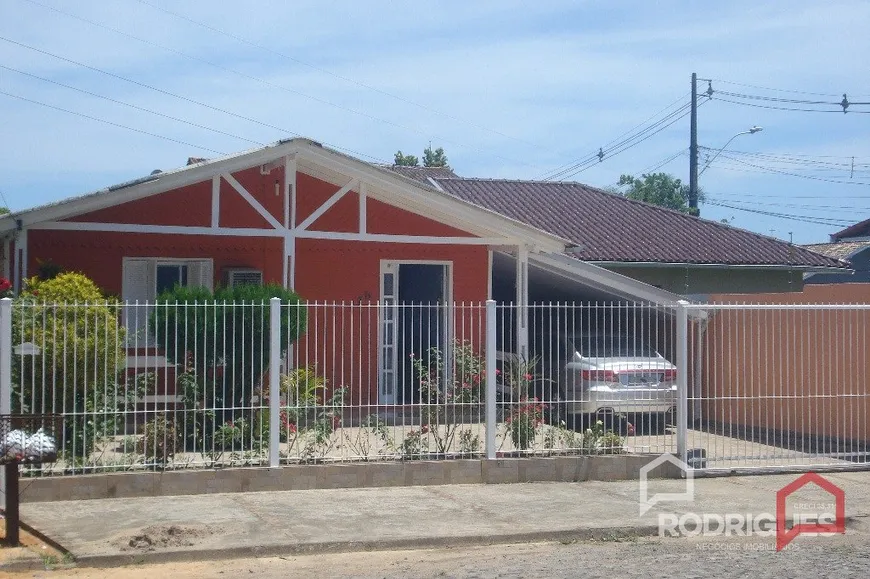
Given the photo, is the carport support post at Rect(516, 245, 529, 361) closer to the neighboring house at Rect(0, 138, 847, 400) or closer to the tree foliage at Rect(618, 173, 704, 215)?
the neighboring house at Rect(0, 138, 847, 400)

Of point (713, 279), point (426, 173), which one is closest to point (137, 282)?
point (426, 173)

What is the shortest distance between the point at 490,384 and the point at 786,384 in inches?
168

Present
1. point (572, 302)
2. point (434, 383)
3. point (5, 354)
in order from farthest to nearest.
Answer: point (572, 302) → point (434, 383) → point (5, 354)

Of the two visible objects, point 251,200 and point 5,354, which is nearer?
point 5,354

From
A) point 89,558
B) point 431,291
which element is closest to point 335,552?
point 89,558

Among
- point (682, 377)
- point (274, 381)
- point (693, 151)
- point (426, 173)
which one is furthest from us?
point (693, 151)

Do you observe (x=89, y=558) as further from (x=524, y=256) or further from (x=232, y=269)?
(x=524, y=256)

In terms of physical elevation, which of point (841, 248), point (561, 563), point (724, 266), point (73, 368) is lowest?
point (561, 563)

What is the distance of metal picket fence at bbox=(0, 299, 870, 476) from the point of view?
9.80m

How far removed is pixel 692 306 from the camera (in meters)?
11.3

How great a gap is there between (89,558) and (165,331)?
3.15 metres

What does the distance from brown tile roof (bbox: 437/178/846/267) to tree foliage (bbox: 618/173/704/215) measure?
21.9 metres

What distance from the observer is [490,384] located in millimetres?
10812

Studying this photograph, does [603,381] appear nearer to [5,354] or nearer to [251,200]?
[251,200]
